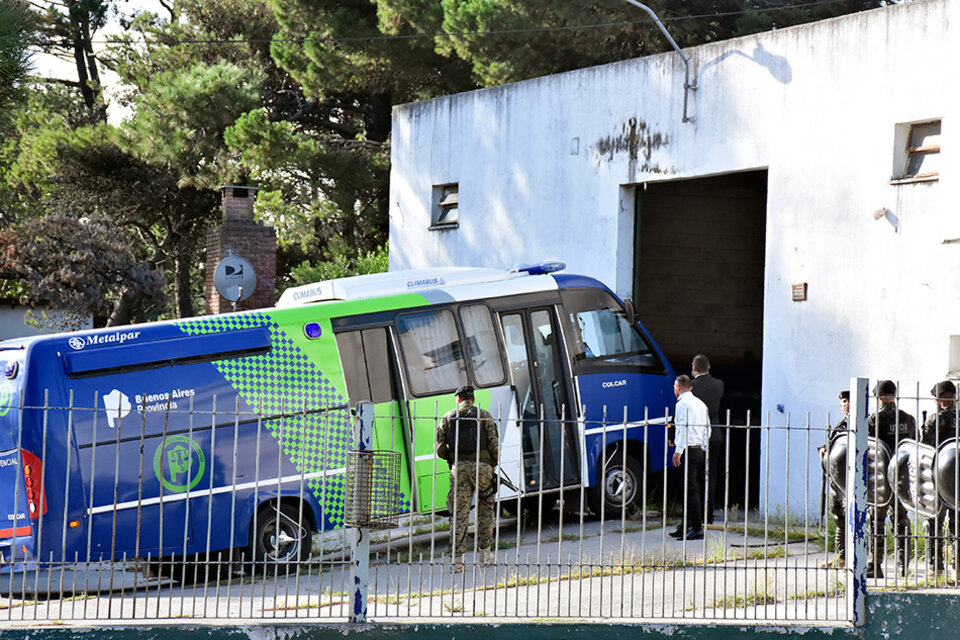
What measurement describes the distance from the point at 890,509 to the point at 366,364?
5484 millimetres

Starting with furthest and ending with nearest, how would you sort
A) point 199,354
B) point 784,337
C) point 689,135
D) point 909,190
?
point 689,135 < point 784,337 < point 909,190 < point 199,354

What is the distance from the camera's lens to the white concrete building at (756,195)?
41.5 ft

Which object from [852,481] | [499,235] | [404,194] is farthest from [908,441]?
[404,194]

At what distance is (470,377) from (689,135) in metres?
4.23

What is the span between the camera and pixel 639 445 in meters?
14.4

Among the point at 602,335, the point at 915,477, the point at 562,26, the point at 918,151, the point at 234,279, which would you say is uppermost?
the point at 562,26

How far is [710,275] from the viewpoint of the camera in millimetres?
19172

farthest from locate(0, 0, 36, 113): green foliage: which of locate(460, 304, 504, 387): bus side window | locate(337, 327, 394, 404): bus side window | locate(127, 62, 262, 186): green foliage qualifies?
locate(127, 62, 262, 186): green foliage

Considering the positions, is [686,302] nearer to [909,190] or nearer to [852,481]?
[909,190]

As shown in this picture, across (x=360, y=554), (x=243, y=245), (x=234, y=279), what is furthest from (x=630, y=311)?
(x=243, y=245)

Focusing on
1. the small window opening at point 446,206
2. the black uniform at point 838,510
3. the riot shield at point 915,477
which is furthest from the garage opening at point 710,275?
the riot shield at point 915,477

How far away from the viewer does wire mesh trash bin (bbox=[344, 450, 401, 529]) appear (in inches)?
319

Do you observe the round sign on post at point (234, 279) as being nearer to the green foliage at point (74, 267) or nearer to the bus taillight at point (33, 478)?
the bus taillight at point (33, 478)

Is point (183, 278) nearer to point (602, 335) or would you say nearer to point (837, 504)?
point (602, 335)
